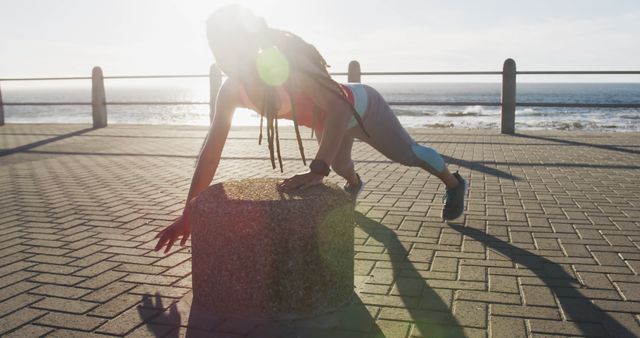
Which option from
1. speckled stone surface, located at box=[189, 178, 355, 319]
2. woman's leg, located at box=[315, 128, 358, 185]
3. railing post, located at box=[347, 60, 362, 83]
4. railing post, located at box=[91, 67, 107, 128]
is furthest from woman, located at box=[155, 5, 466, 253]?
railing post, located at box=[91, 67, 107, 128]

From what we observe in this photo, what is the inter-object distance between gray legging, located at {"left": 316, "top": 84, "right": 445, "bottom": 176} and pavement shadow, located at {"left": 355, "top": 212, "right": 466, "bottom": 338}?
1.88ft

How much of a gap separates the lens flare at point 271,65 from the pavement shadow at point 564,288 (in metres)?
1.73

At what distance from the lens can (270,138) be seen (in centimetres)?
289

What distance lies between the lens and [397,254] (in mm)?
3545

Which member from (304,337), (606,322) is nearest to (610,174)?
(606,322)

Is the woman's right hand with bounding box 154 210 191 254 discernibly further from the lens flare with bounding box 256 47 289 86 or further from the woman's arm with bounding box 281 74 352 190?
the lens flare with bounding box 256 47 289 86

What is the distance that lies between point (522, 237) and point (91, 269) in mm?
2766

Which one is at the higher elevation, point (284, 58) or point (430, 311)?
point (284, 58)

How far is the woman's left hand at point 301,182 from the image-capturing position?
2789 mm

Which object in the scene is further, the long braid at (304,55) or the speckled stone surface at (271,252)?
the long braid at (304,55)

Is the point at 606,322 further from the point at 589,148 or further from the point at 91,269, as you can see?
the point at 589,148

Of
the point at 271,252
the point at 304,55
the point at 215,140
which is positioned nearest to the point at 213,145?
the point at 215,140

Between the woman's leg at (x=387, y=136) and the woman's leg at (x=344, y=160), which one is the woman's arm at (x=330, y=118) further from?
the woman's leg at (x=344, y=160)

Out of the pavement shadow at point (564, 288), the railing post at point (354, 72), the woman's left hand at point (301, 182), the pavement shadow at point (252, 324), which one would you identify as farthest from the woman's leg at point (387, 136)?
the railing post at point (354, 72)
